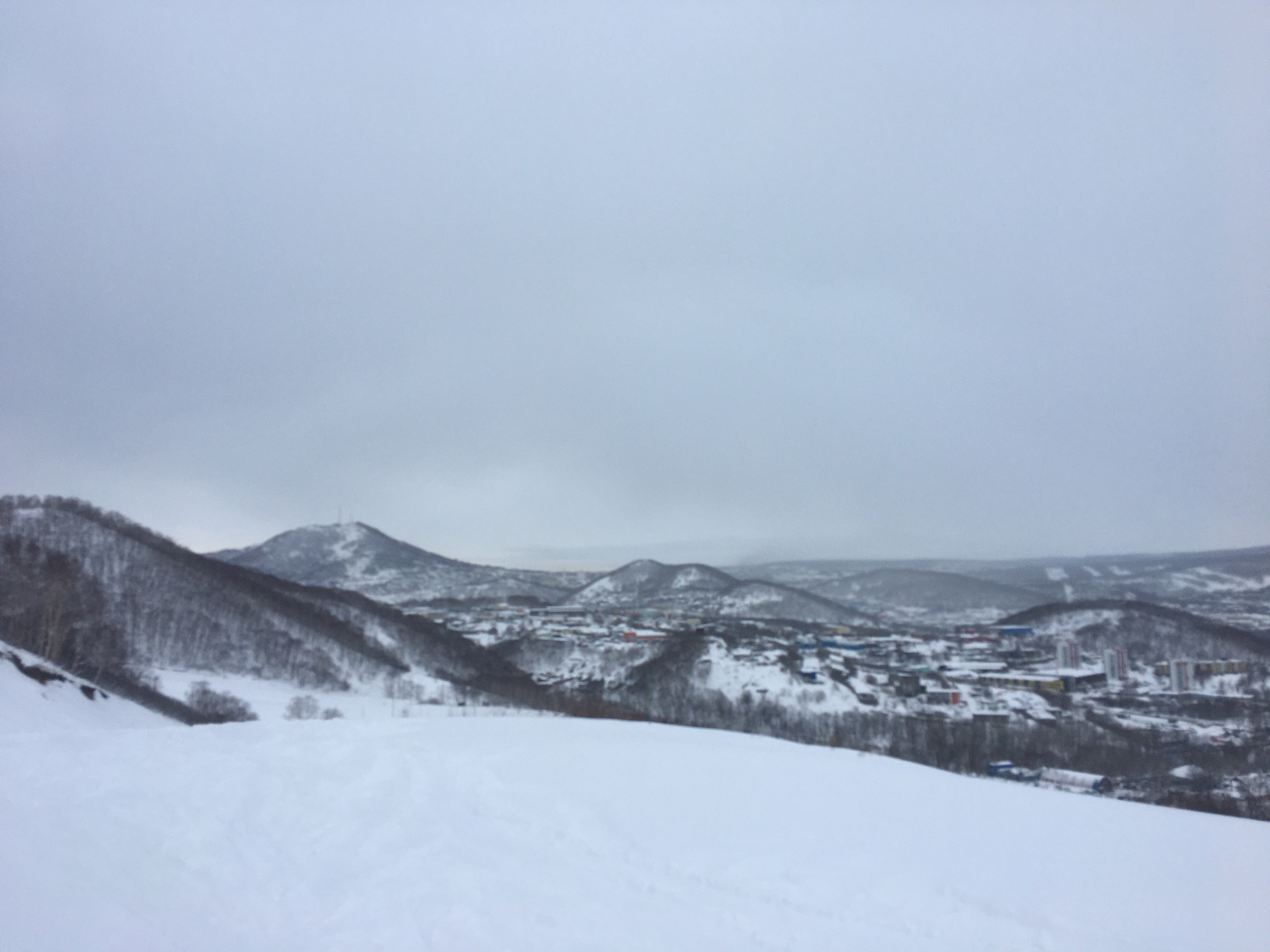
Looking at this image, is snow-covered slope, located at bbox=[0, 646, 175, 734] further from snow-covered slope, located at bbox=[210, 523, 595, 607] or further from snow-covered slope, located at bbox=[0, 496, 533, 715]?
snow-covered slope, located at bbox=[210, 523, 595, 607]

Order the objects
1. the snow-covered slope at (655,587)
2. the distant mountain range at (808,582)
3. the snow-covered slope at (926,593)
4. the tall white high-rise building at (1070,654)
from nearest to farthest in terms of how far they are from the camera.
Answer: the distant mountain range at (808,582), the tall white high-rise building at (1070,654), the snow-covered slope at (926,593), the snow-covered slope at (655,587)

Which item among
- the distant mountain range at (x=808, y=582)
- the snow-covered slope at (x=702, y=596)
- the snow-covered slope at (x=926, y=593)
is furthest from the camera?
the snow-covered slope at (x=702, y=596)

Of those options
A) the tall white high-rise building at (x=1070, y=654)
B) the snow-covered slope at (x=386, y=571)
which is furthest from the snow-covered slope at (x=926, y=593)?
the snow-covered slope at (x=386, y=571)

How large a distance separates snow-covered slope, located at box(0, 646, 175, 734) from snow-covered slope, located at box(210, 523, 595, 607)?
290 ft

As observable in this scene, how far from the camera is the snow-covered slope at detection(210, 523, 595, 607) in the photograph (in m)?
118

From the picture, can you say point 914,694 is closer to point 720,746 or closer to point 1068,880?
point 720,746

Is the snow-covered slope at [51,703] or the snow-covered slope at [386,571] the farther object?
the snow-covered slope at [386,571]

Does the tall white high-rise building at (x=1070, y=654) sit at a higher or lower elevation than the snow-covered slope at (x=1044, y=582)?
lower

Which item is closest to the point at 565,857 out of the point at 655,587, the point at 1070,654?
the point at 1070,654

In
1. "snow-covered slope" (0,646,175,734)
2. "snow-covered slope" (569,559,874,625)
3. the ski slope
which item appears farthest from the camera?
"snow-covered slope" (569,559,874,625)

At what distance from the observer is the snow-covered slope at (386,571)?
118312 millimetres

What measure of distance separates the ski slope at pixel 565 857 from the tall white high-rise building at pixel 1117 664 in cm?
4419

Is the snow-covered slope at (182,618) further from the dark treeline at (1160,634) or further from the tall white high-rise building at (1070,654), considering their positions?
the dark treeline at (1160,634)

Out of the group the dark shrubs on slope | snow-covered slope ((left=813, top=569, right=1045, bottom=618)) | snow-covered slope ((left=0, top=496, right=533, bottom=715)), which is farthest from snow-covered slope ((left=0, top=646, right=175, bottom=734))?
snow-covered slope ((left=813, top=569, right=1045, bottom=618))
